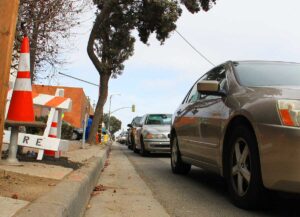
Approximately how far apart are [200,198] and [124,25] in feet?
54.4

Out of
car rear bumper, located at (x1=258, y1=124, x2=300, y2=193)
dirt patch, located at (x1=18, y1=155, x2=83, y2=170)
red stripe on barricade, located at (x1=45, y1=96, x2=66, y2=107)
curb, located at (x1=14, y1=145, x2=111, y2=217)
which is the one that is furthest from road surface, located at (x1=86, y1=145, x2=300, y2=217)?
red stripe on barricade, located at (x1=45, y1=96, x2=66, y2=107)

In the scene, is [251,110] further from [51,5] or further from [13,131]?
[51,5]

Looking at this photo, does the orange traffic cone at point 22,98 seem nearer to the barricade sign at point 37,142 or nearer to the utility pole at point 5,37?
the barricade sign at point 37,142

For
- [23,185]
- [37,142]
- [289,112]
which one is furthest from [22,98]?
[289,112]

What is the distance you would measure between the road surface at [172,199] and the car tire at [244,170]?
149 millimetres

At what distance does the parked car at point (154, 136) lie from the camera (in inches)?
534

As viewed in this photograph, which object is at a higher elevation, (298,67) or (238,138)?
(298,67)

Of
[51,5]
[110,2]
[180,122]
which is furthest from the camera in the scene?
[110,2]

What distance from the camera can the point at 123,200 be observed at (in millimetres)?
5465

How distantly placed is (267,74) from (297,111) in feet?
5.15

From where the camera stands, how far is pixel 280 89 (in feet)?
15.4

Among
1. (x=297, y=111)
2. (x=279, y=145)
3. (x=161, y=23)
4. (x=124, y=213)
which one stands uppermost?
(x=161, y=23)

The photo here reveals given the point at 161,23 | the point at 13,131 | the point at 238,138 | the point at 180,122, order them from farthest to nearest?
→ the point at 161,23 → the point at 180,122 → the point at 13,131 → the point at 238,138

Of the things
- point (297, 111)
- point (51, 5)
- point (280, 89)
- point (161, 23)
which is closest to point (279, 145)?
point (297, 111)
